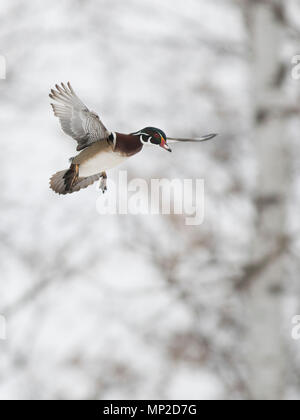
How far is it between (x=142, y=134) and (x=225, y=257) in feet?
5.52

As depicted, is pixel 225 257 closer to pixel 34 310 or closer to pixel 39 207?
pixel 39 207

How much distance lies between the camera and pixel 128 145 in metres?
1.26

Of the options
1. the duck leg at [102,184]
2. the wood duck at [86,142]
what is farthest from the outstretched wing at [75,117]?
the duck leg at [102,184]

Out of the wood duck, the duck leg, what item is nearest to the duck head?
the wood duck

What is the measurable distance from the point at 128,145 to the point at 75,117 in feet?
0.39

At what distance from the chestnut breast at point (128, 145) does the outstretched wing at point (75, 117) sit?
0.03 metres

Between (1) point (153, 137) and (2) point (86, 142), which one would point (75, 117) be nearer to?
(2) point (86, 142)

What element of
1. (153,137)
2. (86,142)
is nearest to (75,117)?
(86,142)

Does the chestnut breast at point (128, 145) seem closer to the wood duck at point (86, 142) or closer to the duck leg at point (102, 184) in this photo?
the wood duck at point (86, 142)

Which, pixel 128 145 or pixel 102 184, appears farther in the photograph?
pixel 102 184

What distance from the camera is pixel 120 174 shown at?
2834 mm

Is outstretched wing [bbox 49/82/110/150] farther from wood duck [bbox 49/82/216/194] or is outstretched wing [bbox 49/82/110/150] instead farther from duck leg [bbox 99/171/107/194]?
duck leg [bbox 99/171/107/194]

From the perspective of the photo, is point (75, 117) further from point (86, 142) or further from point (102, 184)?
point (102, 184)

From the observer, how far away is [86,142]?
1.29 m
